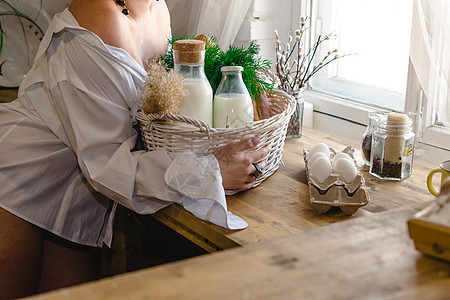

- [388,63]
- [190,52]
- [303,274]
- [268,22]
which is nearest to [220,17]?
[268,22]

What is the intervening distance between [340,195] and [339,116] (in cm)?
72

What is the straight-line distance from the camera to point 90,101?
1220mm

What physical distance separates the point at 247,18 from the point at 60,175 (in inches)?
35.9

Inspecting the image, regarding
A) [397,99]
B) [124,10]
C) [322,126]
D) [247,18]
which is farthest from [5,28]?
[397,99]

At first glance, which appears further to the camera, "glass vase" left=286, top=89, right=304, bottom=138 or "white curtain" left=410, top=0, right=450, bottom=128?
"glass vase" left=286, top=89, right=304, bottom=138

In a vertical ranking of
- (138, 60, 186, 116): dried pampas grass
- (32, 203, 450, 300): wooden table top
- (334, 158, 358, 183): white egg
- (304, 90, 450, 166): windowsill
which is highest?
(32, 203, 450, 300): wooden table top

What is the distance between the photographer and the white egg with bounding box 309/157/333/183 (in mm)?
1169

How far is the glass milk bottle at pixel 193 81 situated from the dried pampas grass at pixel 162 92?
0.09 feet

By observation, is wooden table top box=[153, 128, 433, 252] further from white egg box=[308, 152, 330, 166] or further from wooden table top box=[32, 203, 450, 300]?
wooden table top box=[32, 203, 450, 300]

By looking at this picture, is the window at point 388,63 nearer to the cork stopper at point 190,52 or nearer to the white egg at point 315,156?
the white egg at point 315,156

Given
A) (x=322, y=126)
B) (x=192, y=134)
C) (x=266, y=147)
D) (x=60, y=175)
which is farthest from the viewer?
(x=322, y=126)

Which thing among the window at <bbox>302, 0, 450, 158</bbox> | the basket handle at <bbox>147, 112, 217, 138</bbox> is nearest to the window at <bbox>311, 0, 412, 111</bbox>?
the window at <bbox>302, 0, 450, 158</bbox>

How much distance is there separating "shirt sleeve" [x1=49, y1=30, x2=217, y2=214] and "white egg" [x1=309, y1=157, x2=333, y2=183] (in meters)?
0.23

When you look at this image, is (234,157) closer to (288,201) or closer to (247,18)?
(288,201)
